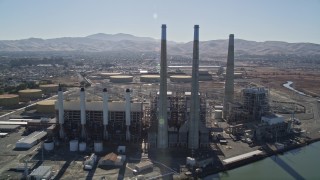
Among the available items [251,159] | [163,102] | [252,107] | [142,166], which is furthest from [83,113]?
[252,107]

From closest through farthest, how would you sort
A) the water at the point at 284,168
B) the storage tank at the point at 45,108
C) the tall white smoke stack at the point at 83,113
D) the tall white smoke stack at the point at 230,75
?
the water at the point at 284,168 < the tall white smoke stack at the point at 83,113 < the tall white smoke stack at the point at 230,75 < the storage tank at the point at 45,108

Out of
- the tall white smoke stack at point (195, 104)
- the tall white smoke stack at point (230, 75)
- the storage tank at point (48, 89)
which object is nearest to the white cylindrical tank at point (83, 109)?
the tall white smoke stack at point (195, 104)

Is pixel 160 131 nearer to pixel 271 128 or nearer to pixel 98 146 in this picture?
pixel 98 146

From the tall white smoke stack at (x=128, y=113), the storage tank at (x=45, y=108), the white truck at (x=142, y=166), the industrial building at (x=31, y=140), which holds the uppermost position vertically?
the tall white smoke stack at (x=128, y=113)

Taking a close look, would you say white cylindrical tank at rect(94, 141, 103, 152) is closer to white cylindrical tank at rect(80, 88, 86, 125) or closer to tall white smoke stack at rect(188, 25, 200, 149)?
white cylindrical tank at rect(80, 88, 86, 125)

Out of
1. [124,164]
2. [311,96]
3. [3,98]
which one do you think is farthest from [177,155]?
[311,96]

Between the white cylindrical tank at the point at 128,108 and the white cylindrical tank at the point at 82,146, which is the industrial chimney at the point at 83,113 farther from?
the white cylindrical tank at the point at 128,108
